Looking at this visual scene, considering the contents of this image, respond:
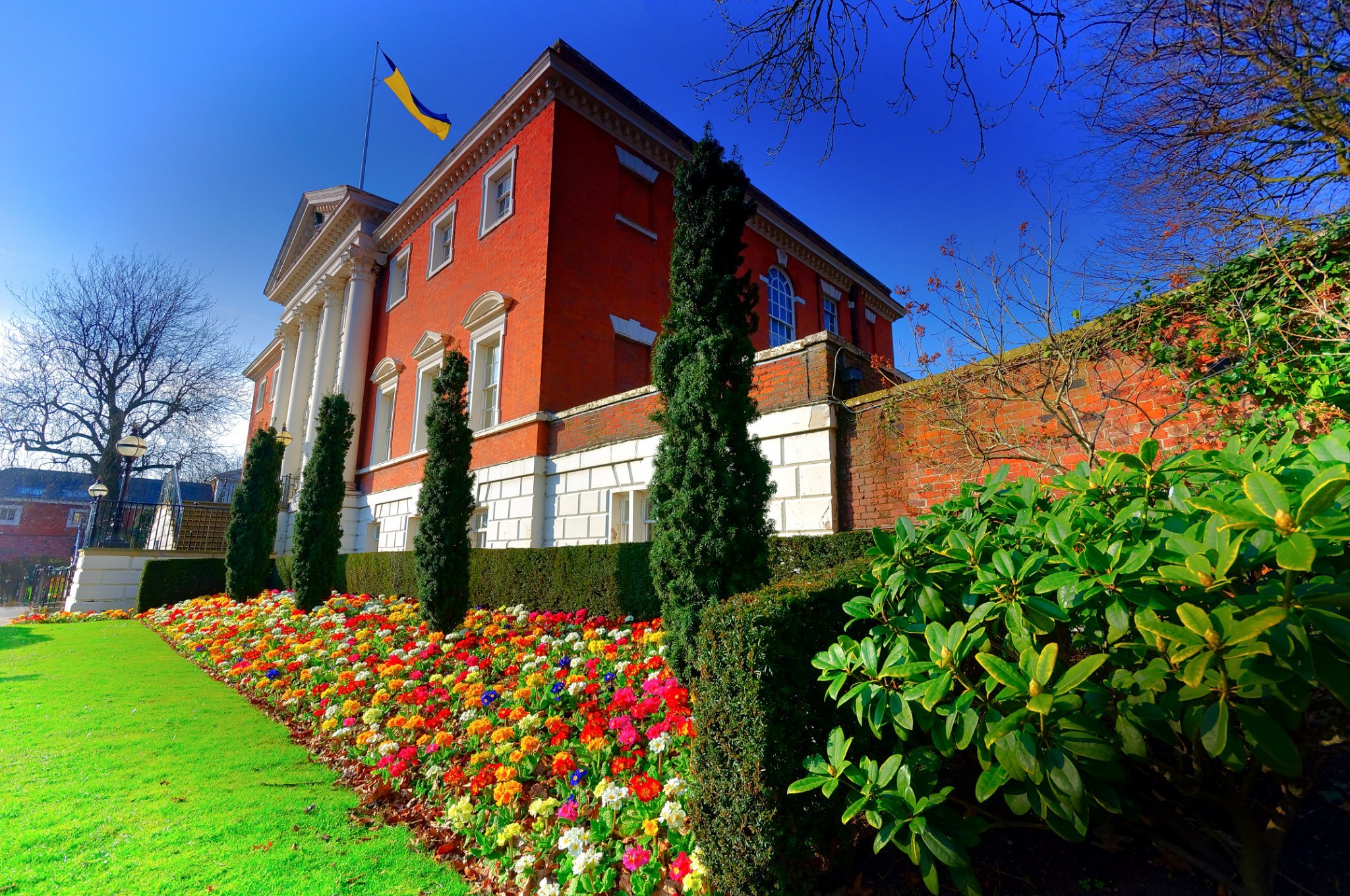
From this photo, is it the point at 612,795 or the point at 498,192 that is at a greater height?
the point at 498,192

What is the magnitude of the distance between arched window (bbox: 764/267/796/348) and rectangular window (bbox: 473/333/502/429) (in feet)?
26.5

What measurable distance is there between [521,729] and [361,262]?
67.2ft

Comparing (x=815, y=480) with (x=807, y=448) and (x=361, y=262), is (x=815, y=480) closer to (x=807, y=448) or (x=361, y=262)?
(x=807, y=448)

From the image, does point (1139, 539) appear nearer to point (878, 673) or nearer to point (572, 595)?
point (878, 673)

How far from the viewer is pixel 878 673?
6.65 ft

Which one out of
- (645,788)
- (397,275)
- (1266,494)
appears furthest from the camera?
(397,275)

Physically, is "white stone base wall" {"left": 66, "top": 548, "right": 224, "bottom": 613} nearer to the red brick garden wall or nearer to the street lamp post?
the street lamp post

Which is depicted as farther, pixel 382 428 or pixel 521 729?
pixel 382 428

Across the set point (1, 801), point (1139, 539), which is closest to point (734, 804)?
point (1139, 539)

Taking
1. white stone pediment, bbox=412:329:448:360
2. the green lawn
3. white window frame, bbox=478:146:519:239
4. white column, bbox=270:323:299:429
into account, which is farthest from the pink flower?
white column, bbox=270:323:299:429

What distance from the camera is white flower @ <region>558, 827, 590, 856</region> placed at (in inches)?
110

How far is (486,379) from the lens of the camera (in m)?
14.4

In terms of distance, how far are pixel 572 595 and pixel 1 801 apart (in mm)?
5232

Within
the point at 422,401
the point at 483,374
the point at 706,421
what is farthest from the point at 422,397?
the point at 706,421
